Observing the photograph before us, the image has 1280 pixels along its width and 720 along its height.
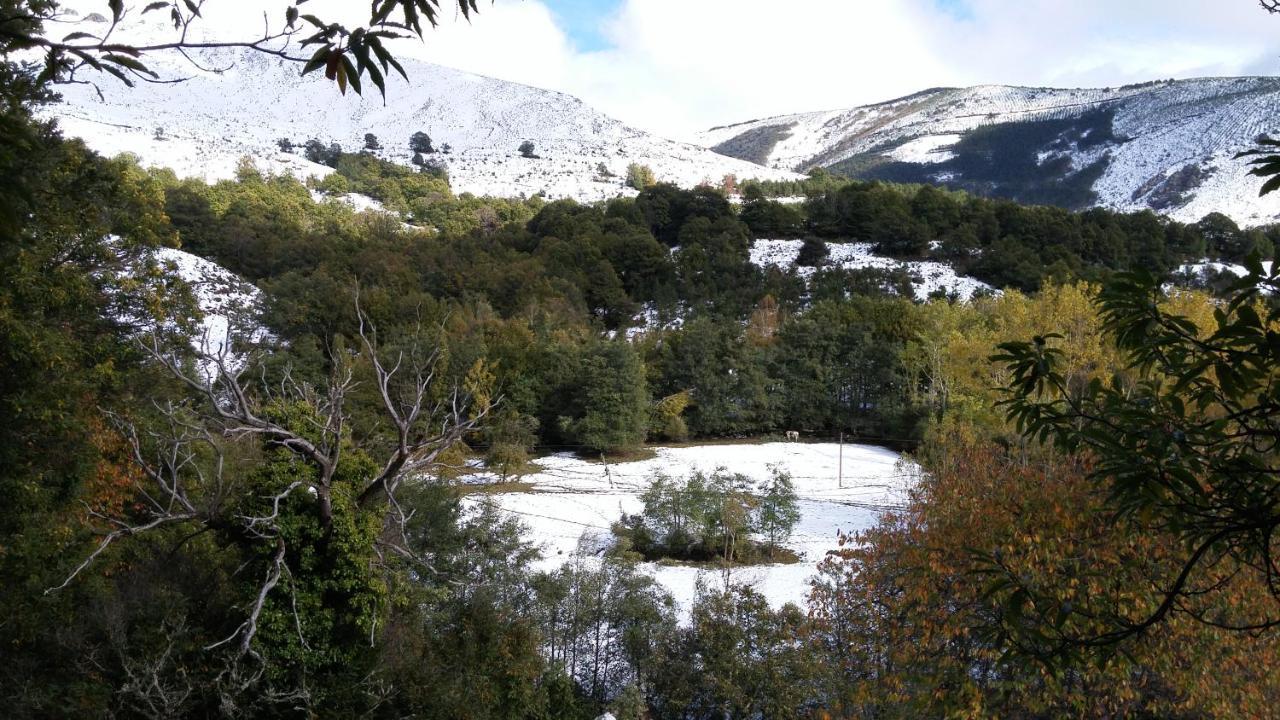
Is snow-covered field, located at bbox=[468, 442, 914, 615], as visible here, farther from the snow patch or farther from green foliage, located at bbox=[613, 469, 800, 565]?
the snow patch

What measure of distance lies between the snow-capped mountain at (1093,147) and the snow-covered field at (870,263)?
32410 millimetres

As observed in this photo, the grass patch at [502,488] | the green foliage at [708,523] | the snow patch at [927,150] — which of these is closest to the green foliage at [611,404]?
the grass patch at [502,488]

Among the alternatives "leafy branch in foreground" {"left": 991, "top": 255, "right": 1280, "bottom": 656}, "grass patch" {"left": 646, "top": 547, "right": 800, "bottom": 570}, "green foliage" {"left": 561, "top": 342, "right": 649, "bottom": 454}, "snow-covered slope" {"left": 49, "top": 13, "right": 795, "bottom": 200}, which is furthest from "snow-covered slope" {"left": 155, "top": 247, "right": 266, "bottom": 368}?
"snow-covered slope" {"left": 49, "top": 13, "right": 795, "bottom": 200}

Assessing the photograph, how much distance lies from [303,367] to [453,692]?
68.2 ft

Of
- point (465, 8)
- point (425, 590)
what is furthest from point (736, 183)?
point (465, 8)

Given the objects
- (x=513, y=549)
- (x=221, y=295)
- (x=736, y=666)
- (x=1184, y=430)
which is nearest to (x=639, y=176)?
(x=221, y=295)

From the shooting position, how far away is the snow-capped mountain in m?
85.6

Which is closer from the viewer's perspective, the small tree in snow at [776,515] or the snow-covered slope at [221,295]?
the small tree in snow at [776,515]

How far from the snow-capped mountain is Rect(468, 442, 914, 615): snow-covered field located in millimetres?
56780

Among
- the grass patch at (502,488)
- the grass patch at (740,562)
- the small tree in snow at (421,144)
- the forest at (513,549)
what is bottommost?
the grass patch at (740,562)

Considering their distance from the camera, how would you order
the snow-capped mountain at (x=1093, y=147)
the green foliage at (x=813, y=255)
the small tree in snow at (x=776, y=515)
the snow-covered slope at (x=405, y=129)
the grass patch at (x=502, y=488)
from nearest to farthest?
the small tree in snow at (x=776, y=515)
the grass patch at (x=502, y=488)
the green foliage at (x=813, y=255)
the snow-covered slope at (x=405, y=129)
the snow-capped mountain at (x=1093, y=147)

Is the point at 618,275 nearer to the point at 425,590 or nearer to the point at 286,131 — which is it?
the point at 425,590

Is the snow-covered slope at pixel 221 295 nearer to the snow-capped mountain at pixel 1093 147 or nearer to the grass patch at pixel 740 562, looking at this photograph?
the grass patch at pixel 740 562

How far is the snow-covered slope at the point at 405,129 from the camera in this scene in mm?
80688
